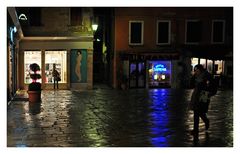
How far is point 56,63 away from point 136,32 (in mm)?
6069

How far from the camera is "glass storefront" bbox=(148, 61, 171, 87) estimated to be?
101ft

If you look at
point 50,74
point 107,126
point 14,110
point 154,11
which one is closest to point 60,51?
point 50,74

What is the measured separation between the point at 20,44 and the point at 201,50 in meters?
12.7

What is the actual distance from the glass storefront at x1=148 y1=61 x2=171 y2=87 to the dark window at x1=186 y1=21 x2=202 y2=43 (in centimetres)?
247

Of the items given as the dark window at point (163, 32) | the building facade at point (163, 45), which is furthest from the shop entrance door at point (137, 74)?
the dark window at point (163, 32)

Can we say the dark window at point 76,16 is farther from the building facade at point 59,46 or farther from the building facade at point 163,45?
the building facade at point 163,45

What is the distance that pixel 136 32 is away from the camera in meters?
30.5

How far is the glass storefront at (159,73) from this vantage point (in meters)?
30.8

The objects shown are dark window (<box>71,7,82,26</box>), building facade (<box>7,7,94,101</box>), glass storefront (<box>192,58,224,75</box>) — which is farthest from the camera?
glass storefront (<box>192,58,224,75</box>)

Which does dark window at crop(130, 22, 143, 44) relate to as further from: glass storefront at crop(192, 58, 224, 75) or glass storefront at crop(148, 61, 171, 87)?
glass storefront at crop(192, 58, 224, 75)

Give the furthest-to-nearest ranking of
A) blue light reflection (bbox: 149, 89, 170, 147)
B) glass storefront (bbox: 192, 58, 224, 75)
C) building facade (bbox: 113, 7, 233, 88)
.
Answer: glass storefront (bbox: 192, 58, 224, 75) → building facade (bbox: 113, 7, 233, 88) → blue light reflection (bbox: 149, 89, 170, 147)

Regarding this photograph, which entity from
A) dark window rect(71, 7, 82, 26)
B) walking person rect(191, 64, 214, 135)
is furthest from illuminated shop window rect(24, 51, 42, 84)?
walking person rect(191, 64, 214, 135)

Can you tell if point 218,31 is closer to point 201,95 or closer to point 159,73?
point 159,73

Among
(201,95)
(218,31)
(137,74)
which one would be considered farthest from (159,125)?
(218,31)
